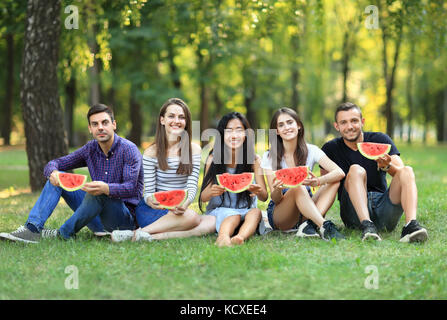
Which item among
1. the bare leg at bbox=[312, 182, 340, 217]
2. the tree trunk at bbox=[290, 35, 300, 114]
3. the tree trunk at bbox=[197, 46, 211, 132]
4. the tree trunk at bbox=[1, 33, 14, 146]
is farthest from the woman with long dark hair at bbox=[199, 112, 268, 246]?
the tree trunk at bbox=[290, 35, 300, 114]

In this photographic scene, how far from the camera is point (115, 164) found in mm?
5188

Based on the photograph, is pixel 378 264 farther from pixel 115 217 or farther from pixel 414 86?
pixel 414 86

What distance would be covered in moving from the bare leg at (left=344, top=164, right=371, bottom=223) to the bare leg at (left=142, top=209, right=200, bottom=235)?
5.27ft

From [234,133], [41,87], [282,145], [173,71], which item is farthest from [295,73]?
[234,133]

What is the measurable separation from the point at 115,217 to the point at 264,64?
17893 millimetres

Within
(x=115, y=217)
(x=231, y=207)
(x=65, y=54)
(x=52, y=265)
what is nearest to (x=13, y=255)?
(x=52, y=265)

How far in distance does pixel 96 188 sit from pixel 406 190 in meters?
2.90

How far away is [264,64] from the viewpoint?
2214cm

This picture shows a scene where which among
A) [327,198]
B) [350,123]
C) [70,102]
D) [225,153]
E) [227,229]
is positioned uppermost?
[70,102]

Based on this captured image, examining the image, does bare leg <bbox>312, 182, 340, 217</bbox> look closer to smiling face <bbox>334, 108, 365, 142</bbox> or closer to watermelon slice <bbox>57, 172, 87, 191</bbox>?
smiling face <bbox>334, 108, 365, 142</bbox>

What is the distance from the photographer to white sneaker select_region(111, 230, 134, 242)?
4.99 metres

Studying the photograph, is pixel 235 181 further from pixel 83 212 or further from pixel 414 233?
pixel 414 233

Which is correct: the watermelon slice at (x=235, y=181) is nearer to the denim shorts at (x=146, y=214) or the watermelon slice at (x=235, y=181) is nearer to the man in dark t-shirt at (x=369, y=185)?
the denim shorts at (x=146, y=214)

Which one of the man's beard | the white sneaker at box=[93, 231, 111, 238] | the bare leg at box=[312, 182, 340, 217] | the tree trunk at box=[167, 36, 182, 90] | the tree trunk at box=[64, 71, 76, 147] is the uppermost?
the tree trunk at box=[167, 36, 182, 90]
